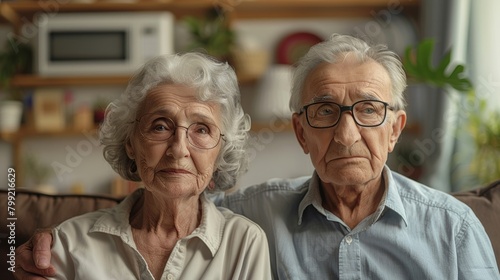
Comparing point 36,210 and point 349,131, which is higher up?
point 349,131

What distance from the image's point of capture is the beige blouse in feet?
4.92

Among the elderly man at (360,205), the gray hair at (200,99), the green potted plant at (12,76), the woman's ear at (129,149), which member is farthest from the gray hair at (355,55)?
the green potted plant at (12,76)

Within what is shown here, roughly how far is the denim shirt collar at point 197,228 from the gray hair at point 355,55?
0.38 meters

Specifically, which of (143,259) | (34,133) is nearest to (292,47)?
(34,133)

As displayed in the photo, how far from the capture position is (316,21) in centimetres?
397

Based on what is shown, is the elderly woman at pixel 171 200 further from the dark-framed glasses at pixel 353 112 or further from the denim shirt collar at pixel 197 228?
the dark-framed glasses at pixel 353 112

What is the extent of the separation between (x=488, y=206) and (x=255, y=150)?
2.25 metres

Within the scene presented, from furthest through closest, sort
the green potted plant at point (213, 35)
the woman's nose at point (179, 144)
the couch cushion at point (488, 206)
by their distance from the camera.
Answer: the green potted plant at point (213, 35) → the couch cushion at point (488, 206) → the woman's nose at point (179, 144)

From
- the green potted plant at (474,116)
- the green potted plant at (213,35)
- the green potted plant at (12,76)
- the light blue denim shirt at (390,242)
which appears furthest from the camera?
the green potted plant at (12,76)

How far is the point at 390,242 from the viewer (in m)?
1.61

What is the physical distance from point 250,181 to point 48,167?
1.28m

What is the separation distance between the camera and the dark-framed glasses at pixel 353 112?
1583mm

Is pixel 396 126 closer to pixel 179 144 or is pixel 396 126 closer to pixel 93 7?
pixel 179 144

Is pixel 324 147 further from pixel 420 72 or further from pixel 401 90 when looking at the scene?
pixel 420 72
